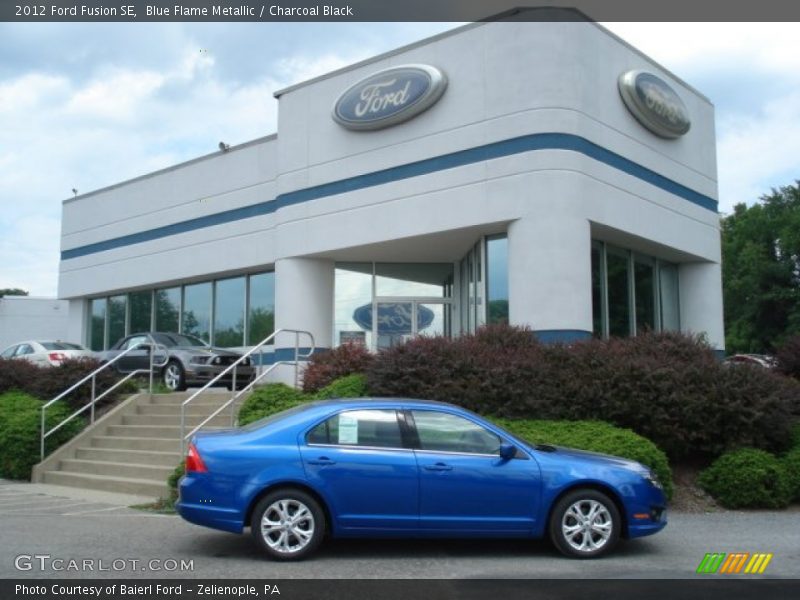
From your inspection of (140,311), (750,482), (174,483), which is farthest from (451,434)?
(140,311)

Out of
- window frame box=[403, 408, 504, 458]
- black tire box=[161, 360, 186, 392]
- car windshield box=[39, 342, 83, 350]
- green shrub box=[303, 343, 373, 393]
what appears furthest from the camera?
car windshield box=[39, 342, 83, 350]

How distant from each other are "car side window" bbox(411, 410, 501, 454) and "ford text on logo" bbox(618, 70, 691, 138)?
11.5m

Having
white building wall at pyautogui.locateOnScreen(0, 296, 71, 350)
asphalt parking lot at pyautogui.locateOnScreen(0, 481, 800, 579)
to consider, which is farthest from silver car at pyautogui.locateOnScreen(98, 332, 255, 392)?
white building wall at pyautogui.locateOnScreen(0, 296, 71, 350)

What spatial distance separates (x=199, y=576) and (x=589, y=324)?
10153mm

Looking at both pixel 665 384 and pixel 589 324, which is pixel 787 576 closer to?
pixel 665 384

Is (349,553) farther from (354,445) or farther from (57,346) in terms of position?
(57,346)

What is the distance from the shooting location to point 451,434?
786 cm

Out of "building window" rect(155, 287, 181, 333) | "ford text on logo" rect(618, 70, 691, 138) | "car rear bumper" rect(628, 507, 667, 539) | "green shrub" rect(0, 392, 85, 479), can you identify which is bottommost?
"car rear bumper" rect(628, 507, 667, 539)

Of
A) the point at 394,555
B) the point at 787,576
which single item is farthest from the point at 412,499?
the point at 787,576

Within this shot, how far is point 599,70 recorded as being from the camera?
16922mm

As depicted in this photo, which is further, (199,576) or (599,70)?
(599,70)

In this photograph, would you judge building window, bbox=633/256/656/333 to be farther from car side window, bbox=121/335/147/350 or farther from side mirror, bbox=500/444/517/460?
side mirror, bbox=500/444/517/460

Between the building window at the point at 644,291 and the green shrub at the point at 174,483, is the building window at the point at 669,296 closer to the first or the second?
the building window at the point at 644,291

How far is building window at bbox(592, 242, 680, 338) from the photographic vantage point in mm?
18125
